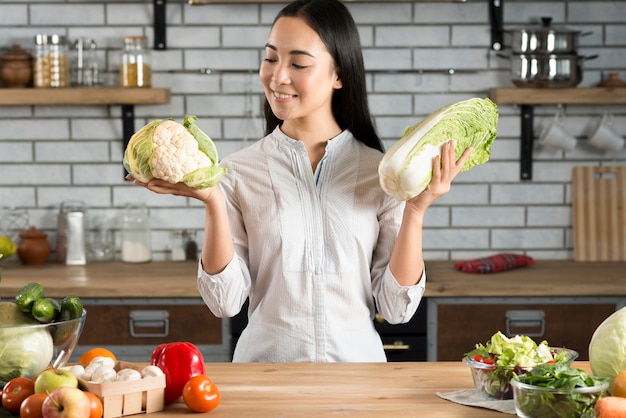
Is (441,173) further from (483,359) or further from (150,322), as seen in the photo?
(150,322)

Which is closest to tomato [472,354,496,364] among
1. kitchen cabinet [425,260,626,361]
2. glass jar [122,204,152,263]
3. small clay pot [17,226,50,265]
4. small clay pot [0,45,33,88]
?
kitchen cabinet [425,260,626,361]

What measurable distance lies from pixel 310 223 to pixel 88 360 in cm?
74

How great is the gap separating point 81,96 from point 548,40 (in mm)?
2004

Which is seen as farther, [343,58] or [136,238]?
[136,238]

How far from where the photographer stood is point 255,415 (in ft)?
6.13

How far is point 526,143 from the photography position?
4176 mm

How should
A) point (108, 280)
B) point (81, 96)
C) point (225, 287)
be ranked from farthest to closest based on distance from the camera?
point (81, 96) < point (108, 280) < point (225, 287)

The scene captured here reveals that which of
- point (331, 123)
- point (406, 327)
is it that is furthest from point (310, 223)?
Answer: point (406, 327)

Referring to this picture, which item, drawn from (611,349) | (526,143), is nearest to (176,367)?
(611,349)

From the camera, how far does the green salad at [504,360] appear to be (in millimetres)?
1881

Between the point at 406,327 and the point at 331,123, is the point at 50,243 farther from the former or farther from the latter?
the point at 331,123

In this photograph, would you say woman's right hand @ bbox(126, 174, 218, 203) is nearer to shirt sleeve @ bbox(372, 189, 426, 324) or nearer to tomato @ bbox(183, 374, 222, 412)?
tomato @ bbox(183, 374, 222, 412)

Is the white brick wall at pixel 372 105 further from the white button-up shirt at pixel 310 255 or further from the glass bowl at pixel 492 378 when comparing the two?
the glass bowl at pixel 492 378

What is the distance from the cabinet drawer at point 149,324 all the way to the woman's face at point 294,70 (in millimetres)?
1428
